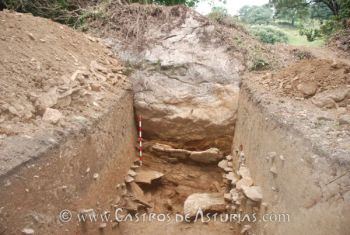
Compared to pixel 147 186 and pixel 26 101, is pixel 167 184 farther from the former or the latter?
pixel 26 101

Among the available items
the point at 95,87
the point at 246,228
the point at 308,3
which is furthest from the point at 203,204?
the point at 308,3

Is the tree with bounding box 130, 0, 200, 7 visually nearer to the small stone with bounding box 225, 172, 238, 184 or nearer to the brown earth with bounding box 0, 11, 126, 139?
the brown earth with bounding box 0, 11, 126, 139

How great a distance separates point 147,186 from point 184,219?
2.89 feet

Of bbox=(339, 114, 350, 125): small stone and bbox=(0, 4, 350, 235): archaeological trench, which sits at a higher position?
bbox=(339, 114, 350, 125): small stone

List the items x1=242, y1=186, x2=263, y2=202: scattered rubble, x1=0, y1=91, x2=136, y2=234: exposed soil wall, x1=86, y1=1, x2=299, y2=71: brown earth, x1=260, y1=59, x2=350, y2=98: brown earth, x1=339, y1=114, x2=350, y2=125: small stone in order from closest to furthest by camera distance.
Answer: x1=0, y1=91, x2=136, y2=234: exposed soil wall < x1=339, y1=114, x2=350, y2=125: small stone < x1=242, y1=186, x2=263, y2=202: scattered rubble < x1=260, y1=59, x2=350, y2=98: brown earth < x1=86, y1=1, x2=299, y2=71: brown earth

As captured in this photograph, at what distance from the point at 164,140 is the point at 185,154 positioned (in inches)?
16.4

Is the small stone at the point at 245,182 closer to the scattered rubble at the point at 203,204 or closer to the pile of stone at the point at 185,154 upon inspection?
the scattered rubble at the point at 203,204

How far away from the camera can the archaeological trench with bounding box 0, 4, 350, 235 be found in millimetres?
2394

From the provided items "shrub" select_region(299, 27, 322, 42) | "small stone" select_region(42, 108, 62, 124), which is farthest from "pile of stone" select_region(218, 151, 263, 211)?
"shrub" select_region(299, 27, 322, 42)

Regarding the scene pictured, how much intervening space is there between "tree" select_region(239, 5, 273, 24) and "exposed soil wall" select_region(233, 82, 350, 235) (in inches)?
584

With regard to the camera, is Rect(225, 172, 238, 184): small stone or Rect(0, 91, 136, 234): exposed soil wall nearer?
Rect(0, 91, 136, 234): exposed soil wall

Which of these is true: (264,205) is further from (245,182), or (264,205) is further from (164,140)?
(164,140)

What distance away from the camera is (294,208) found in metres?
2.62

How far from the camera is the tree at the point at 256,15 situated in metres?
18.0
